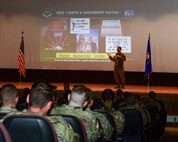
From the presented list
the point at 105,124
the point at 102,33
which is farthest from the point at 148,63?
A: the point at 105,124

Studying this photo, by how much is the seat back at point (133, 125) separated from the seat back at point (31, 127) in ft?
8.00

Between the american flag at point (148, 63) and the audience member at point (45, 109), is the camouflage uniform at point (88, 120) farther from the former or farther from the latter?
the american flag at point (148, 63)

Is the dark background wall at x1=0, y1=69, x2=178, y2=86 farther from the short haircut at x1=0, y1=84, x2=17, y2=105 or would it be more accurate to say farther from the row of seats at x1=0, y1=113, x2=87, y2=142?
Answer: the row of seats at x1=0, y1=113, x2=87, y2=142

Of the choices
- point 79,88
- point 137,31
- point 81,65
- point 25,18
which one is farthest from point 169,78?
point 79,88

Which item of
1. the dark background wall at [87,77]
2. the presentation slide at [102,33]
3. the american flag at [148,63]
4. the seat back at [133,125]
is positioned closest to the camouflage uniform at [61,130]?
the seat back at [133,125]

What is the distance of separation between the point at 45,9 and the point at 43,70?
6.44 feet

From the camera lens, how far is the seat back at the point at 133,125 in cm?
428

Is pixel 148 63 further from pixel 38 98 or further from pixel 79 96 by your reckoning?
pixel 38 98

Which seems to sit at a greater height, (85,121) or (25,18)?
(25,18)

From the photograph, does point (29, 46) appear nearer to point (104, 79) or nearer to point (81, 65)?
point (81, 65)

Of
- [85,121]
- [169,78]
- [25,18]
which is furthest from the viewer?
[25,18]

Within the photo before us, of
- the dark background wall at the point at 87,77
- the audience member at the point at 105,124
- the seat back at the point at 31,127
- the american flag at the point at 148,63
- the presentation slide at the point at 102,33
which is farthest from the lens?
the dark background wall at the point at 87,77

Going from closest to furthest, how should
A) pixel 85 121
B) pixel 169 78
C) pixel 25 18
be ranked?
pixel 85 121 → pixel 169 78 → pixel 25 18

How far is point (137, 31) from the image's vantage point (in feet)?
41.0
